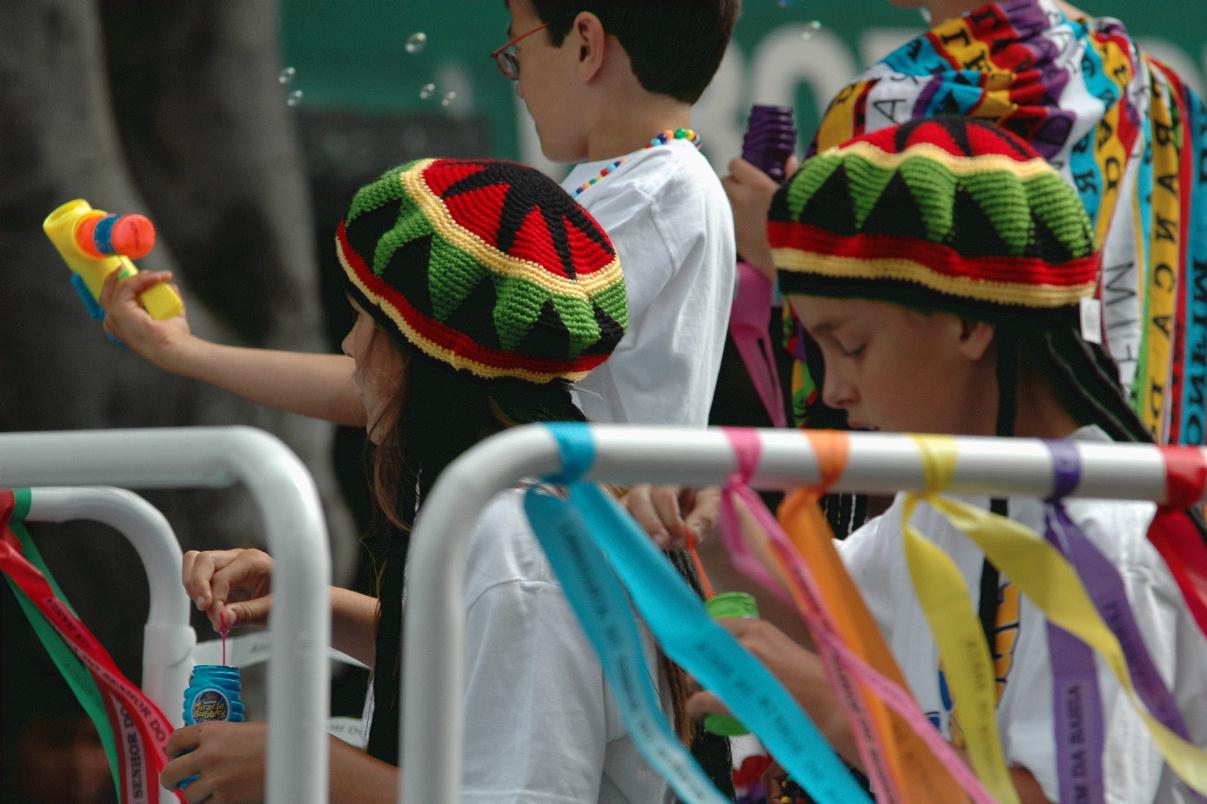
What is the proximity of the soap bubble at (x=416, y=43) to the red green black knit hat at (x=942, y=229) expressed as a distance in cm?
172

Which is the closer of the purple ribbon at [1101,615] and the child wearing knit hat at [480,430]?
the purple ribbon at [1101,615]

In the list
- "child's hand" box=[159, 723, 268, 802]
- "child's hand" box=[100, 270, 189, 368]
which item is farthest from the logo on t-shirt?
"child's hand" box=[100, 270, 189, 368]

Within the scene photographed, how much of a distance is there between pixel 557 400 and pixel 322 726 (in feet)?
2.65

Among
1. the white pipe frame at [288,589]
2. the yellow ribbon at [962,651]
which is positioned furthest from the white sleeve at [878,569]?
the white pipe frame at [288,589]

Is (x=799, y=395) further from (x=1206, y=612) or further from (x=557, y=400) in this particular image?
(x=1206, y=612)

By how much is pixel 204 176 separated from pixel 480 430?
5.77ft

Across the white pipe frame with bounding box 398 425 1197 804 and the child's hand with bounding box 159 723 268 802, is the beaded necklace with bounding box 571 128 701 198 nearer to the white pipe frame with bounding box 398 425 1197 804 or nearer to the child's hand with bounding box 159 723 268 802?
the child's hand with bounding box 159 723 268 802

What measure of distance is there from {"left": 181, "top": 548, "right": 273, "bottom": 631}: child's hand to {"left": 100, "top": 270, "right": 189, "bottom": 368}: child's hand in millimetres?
578

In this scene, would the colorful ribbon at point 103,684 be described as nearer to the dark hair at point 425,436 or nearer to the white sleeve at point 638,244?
the dark hair at point 425,436

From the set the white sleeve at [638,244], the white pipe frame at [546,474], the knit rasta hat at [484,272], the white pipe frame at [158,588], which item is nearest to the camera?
the white pipe frame at [546,474]

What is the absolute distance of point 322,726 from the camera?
1.10 m

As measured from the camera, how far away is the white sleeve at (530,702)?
1636 mm

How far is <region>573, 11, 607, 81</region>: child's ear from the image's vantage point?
251 centimetres

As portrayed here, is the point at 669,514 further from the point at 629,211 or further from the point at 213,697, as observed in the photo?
the point at 629,211
